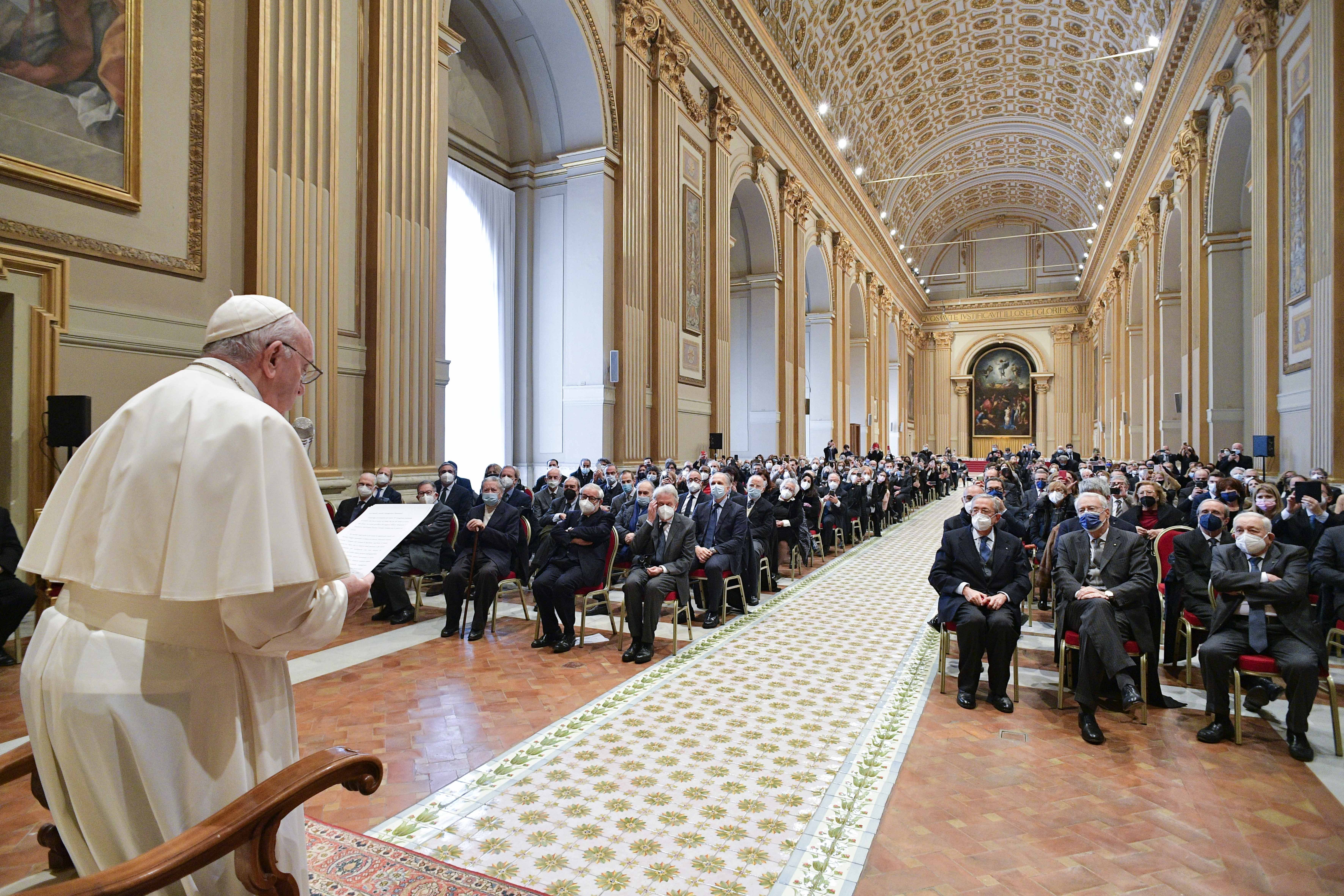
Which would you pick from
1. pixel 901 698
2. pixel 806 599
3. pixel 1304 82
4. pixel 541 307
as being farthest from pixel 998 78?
pixel 901 698

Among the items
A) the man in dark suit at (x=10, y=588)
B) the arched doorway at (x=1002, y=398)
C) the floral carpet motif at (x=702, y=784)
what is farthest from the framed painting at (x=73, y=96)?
the arched doorway at (x=1002, y=398)

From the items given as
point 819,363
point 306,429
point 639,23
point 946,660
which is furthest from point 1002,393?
point 306,429

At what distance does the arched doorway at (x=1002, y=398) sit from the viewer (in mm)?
39344

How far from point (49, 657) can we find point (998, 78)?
2855 cm

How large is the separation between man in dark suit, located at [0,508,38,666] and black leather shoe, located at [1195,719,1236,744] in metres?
7.04

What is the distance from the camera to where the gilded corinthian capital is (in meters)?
12.1

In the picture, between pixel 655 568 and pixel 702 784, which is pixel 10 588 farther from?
pixel 702 784

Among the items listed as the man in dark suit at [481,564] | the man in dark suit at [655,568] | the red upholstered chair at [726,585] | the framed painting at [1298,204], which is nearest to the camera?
the man in dark suit at [655,568]

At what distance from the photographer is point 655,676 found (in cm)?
534

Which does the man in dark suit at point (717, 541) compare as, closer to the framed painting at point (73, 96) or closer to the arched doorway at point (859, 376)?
the framed painting at point (73, 96)

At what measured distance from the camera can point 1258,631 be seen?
13.9ft

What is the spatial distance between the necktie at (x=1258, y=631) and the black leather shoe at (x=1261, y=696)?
470 mm

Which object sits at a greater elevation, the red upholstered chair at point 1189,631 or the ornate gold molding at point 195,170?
the ornate gold molding at point 195,170

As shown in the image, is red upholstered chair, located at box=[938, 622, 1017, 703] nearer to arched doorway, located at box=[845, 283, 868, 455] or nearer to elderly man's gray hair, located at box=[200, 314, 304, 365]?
elderly man's gray hair, located at box=[200, 314, 304, 365]
